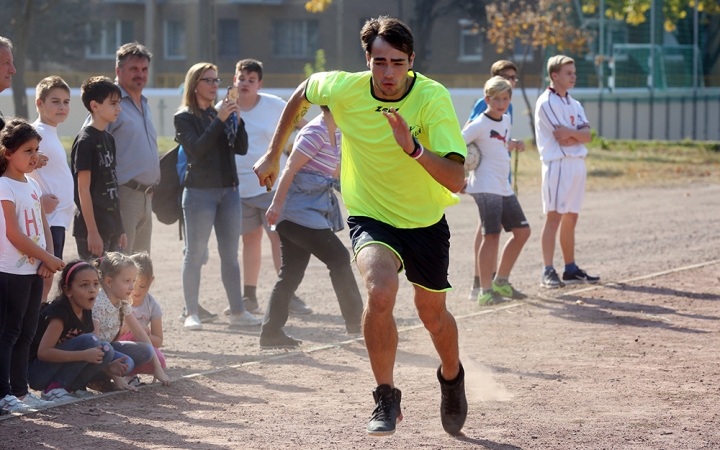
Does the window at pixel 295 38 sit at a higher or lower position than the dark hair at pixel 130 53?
higher

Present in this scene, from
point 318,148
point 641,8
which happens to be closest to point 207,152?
point 318,148

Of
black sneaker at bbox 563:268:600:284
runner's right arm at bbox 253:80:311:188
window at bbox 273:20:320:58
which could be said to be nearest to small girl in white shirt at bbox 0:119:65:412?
runner's right arm at bbox 253:80:311:188

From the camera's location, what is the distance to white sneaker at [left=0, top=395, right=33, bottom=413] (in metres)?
5.44

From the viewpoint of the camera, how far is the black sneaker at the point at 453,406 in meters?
5.03

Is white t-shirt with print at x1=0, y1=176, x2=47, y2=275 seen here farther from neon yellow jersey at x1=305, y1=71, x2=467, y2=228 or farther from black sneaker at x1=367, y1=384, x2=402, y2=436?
black sneaker at x1=367, y1=384, x2=402, y2=436

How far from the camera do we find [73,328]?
5.93 meters

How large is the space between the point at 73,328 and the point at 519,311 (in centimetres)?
423

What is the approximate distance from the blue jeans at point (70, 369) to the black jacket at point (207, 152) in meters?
2.33

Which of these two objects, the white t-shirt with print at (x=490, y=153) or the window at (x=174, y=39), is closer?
the white t-shirt with print at (x=490, y=153)

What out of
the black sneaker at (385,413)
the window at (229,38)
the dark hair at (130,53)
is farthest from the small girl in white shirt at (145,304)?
the window at (229,38)

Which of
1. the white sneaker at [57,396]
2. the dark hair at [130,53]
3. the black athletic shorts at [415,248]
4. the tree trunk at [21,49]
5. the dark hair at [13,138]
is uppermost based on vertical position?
the tree trunk at [21,49]

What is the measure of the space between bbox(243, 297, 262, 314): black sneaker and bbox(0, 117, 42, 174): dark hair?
3.59 metres

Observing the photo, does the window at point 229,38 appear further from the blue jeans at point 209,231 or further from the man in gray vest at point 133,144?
the man in gray vest at point 133,144

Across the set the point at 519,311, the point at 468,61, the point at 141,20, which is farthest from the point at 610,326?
the point at 141,20
